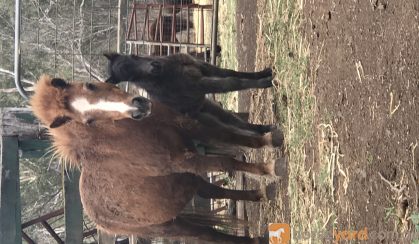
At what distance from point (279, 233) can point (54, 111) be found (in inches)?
100

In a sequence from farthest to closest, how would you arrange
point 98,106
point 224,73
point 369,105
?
point 224,73
point 98,106
point 369,105

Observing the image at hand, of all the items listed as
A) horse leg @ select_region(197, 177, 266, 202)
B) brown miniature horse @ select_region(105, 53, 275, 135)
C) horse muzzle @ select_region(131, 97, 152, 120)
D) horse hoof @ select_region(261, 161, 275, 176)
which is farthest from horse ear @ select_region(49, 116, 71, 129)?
horse hoof @ select_region(261, 161, 275, 176)

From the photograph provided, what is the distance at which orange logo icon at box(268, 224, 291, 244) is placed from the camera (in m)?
4.88

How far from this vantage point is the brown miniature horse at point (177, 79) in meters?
4.94

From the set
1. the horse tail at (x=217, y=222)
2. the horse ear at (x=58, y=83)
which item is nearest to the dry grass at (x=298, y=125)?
the horse tail at (x=217, y=222)

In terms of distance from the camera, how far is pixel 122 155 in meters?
4.55

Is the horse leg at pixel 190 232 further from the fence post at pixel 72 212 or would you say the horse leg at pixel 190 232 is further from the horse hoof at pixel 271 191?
the fence post at pixel 72 212

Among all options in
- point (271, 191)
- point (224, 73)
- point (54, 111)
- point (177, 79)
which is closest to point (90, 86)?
point (54, 111)

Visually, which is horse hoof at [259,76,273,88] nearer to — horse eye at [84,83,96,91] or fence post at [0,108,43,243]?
horse eye at [84,83,96,91]

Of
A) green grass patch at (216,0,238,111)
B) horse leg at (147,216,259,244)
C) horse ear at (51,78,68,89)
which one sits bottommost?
horse leg at (147,216,259,244)

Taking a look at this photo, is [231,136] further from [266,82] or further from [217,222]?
[217,222]

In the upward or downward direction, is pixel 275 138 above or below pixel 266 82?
below

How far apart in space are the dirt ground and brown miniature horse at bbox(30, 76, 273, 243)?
4.27 feet
